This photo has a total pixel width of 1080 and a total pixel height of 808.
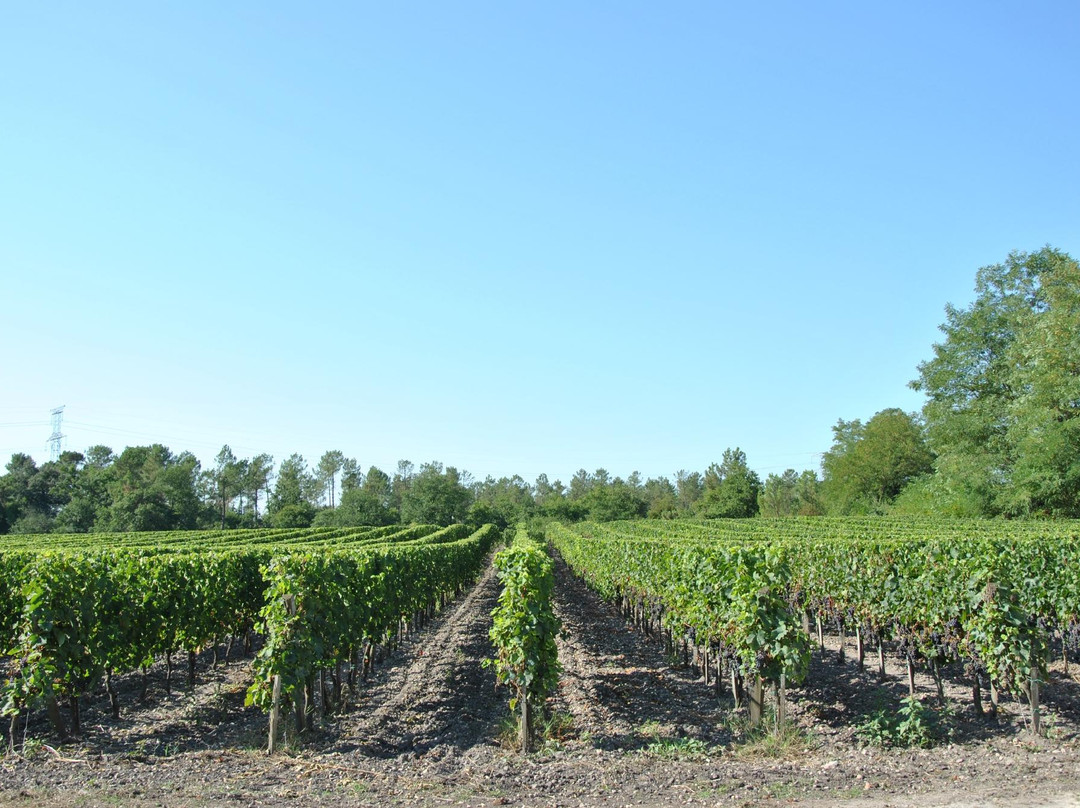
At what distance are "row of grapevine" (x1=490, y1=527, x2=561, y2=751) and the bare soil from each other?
56 cm

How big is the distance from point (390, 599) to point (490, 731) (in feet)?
17.9

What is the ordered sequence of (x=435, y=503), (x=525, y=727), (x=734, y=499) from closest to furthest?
1. (x=525, y=727)
2. (x=734, y=499)
3. (x=435, y=503)

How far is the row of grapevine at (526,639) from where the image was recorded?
830cm

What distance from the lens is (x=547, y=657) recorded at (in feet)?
28.1

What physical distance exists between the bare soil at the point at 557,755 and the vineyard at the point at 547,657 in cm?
7

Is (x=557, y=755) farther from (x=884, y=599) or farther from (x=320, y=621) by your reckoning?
(x=884, y=599)

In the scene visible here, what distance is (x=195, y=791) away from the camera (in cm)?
643

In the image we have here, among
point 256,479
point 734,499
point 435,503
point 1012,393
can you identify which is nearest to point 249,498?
point 256,479

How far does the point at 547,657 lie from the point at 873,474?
74089 millimetres

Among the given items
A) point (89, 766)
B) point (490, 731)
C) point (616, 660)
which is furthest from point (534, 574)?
point (616, 660)

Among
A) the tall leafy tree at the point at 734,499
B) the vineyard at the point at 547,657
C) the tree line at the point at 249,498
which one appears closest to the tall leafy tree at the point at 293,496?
the tree line at the point at 249,498

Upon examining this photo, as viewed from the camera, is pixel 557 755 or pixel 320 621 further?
pixel 320 621

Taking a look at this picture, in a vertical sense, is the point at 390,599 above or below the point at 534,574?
below

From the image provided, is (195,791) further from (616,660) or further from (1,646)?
(616,660)
